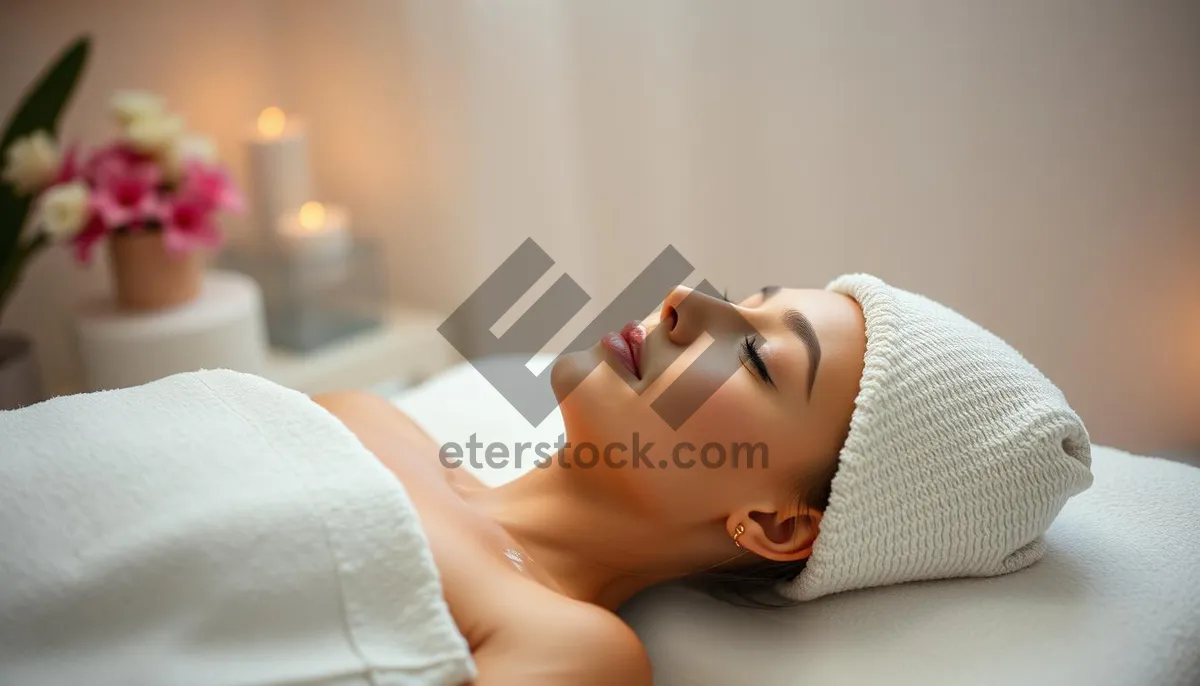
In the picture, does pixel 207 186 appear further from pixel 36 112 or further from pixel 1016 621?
pixel 1016 621

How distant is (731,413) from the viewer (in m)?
1.07

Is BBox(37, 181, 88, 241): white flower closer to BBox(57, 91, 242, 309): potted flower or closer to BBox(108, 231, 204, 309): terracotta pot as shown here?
BBox(57, 91, 242, 309): potted flower

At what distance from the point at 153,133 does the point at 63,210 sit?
0.70ft

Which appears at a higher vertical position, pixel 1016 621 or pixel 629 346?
pixel 629 346

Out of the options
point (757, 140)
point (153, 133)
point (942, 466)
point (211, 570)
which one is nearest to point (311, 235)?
point (153, 133)

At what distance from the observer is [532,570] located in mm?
1129

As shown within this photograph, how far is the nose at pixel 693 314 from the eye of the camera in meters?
1.13

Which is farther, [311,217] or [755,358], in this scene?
[311,217]

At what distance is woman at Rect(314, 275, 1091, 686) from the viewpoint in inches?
39.6

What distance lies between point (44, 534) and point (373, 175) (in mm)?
1672

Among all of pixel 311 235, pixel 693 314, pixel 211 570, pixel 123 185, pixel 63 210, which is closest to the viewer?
pixel 211 570

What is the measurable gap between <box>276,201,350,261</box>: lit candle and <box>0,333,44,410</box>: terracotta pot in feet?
1.78

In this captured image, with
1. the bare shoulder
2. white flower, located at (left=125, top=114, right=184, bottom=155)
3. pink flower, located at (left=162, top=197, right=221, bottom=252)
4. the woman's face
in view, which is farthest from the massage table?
white flower, located at (left=125, top=114, right=184, bottom=155)

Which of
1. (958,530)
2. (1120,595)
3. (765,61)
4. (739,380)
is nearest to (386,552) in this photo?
(739,380)
